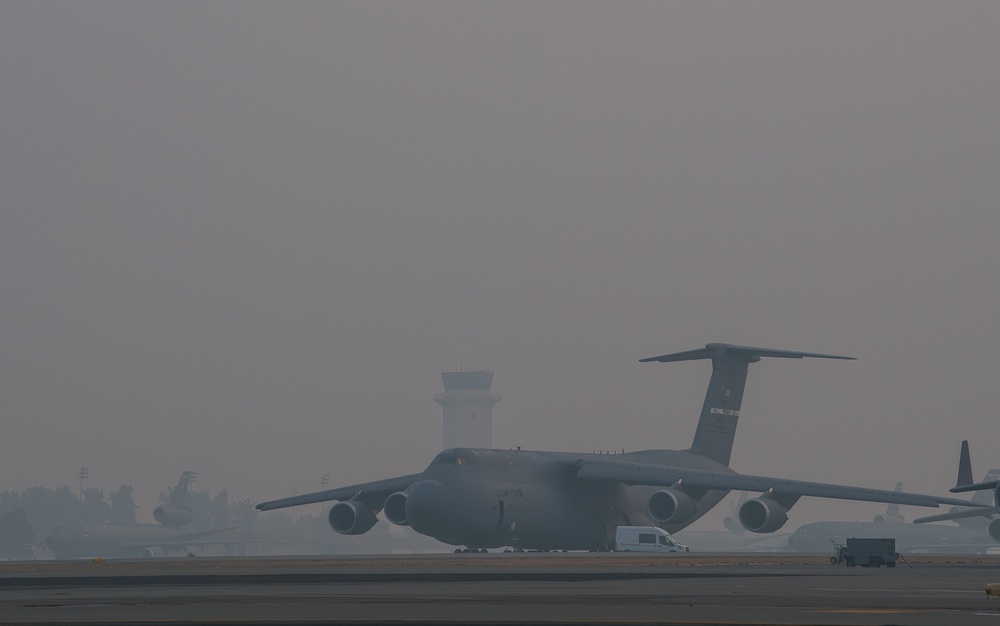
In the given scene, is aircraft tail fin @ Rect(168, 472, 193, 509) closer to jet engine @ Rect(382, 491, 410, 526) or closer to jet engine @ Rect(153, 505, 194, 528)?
jet engine @ Rect(153, 505, 194, 528)

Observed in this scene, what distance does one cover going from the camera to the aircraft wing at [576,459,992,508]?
2190 inches

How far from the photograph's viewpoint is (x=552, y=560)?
41.4 metres

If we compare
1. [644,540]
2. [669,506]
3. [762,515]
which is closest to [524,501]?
[644,540]

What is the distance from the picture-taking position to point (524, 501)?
5419 centimetres

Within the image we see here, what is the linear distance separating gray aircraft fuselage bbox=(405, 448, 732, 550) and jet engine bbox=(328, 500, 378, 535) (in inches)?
188

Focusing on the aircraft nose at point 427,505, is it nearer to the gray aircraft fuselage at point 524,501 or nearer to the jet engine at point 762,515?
the gray aircraft fuselage at point 524,501

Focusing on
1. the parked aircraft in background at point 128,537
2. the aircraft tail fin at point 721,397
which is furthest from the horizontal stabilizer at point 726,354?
the parked aircraft in background at point 128,537

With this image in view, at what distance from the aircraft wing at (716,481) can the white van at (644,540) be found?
66.8 inches

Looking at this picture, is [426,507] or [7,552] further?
[7,552]

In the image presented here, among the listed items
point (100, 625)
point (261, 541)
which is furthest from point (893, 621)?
point (261, 541)

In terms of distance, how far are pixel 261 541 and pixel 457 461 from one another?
100429 millimetres

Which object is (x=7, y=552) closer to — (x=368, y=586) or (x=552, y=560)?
(x=552, y=560)

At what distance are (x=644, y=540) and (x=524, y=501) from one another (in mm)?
4807

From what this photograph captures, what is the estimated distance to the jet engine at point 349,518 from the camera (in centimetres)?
5834
